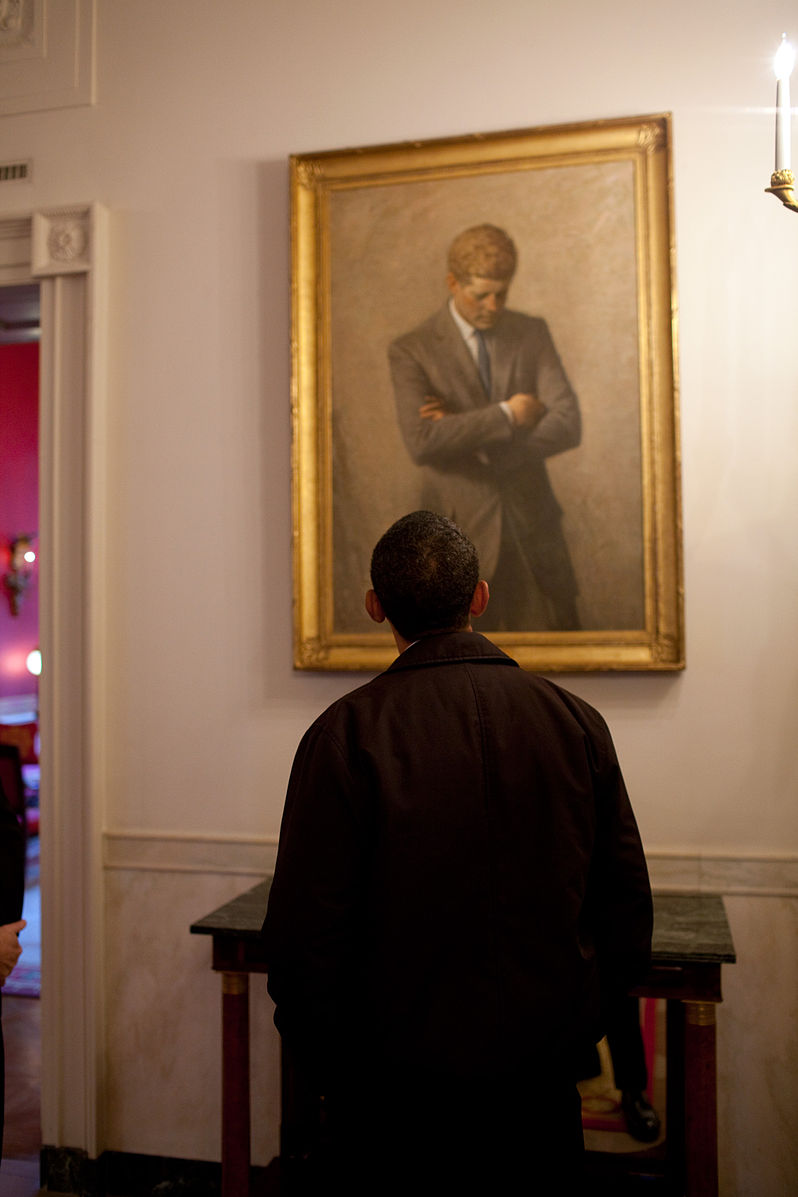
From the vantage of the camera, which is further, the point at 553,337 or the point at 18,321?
the point at 18,321

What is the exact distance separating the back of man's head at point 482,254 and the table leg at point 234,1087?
2.34 metres

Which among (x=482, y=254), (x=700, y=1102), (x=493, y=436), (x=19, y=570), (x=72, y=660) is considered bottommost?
(x=700, y=1102)

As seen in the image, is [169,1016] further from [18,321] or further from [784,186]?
[18,321]

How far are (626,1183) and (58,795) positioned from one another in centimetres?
226

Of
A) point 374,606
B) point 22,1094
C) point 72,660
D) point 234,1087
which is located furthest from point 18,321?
point 374,606

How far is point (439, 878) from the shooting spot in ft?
5.38

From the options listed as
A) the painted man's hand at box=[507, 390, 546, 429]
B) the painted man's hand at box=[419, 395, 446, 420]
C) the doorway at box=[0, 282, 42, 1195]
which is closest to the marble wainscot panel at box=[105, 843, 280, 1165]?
the painted man's hand at box=[419, 395, 446, 420]

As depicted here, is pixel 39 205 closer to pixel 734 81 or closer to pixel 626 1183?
pixel 734 81

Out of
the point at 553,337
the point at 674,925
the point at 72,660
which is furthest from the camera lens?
the point at 72,660

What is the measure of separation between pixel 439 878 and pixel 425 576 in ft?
1.79

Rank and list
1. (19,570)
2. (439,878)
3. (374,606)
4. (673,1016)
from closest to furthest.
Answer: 1. (439,878)
2. (374,606)
3. (673,1016)
4. (19,570)

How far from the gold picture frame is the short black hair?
4.22 feet

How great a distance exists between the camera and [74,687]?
346 cm

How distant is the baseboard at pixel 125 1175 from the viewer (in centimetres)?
326
